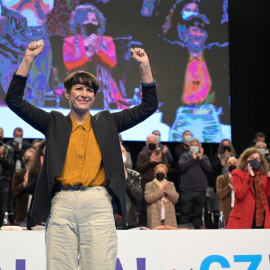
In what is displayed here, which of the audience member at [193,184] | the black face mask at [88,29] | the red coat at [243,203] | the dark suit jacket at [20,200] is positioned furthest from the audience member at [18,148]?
the red coat at [243,203]

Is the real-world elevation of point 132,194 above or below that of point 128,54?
below

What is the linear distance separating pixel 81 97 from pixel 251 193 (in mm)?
3825

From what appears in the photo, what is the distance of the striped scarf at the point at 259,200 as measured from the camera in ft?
20.4

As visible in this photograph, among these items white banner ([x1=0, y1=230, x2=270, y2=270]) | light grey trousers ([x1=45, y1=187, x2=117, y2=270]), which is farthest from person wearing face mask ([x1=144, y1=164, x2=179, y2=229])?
light grey trousers ([x1=45, y1=187, x2=117, y2=270])

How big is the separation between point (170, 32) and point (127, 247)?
7.76 m

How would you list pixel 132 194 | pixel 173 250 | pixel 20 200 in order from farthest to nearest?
pixel 20 200
pixel 132 194
pixel 173 250

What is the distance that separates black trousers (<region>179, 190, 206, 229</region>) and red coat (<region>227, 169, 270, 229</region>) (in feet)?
7.04

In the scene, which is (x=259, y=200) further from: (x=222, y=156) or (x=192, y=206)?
(x=222, y=156)

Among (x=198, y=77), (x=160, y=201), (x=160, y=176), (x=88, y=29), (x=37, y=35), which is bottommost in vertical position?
(x=160, y=201)

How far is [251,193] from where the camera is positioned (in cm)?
633

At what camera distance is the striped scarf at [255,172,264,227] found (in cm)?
623

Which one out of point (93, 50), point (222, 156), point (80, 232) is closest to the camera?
point (80, 232)

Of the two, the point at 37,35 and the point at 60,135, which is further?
the point at 37,35

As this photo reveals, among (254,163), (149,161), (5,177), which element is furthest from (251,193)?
(5,177)
